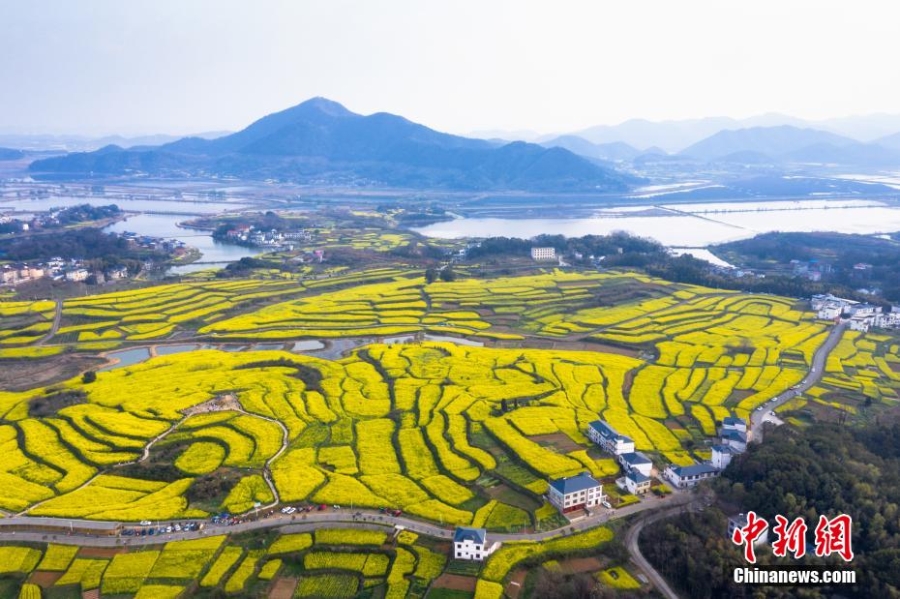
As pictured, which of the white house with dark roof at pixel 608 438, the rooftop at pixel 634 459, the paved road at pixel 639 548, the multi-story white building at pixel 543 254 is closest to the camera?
the paved road at pixel 639 548

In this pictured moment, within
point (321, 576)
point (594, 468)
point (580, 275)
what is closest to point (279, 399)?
point (321, 576)

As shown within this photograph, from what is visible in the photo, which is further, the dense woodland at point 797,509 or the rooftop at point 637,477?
the rooftop at point 637,477

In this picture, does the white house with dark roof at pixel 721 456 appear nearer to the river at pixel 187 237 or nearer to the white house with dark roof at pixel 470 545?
the white house with dark roof at pixel 470 545

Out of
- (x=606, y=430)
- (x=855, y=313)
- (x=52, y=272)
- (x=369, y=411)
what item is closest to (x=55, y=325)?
(x=52, y=272)

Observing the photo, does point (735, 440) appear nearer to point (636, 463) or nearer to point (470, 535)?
point (636, 463)

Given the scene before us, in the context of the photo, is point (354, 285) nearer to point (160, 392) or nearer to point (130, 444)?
point (160, 392)

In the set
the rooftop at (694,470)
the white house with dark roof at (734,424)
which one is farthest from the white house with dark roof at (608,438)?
the white house with dark roof at (734,424)
